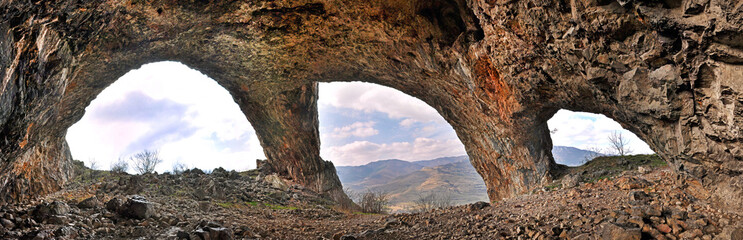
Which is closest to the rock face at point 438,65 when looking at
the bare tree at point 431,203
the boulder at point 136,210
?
the boulder at point 136,210

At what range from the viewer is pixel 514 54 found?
835 cm

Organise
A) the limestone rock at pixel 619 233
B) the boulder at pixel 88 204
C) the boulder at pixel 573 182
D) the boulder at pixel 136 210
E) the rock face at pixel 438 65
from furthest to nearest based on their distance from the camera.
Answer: the boulder at pixel 573 182, the boulder at pixel 88 204, the boulder at pixel 136 210, the rock face at pixel 438 65, the limestone rock at pixel 619 233

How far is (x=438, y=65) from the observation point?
442 inches

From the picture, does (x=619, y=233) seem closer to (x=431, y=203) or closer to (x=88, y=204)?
(x=88, y=204)

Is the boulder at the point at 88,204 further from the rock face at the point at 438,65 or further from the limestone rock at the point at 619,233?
the limestone rock at the point at 619,233

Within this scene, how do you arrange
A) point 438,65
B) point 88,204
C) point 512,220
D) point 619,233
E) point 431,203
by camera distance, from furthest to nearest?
point 431,203 < point 438,65 < point 88,204 < point 512,220 < point 619,233

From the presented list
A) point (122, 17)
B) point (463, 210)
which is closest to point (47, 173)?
point (122, 17)

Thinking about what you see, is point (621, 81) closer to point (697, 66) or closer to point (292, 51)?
point (697, 66)

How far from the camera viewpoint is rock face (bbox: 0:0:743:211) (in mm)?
4172

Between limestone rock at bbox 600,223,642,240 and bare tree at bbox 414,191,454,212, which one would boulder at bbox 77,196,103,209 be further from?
bare tree at bbox 414,191,454,212

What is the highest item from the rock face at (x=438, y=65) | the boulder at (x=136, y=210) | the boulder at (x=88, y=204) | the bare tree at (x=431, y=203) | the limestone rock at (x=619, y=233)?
the rock face at (x=438, y=65)

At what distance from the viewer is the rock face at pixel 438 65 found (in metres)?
4.17

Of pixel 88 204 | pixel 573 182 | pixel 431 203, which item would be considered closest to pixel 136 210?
pixel 88 204

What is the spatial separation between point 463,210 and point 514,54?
4403 mm
